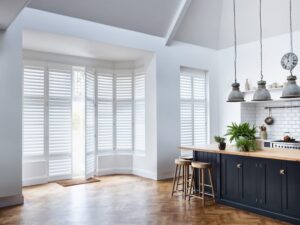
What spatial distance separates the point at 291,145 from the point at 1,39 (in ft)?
20.1

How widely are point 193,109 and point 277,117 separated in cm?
211

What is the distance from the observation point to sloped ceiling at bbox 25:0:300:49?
19.0 ft

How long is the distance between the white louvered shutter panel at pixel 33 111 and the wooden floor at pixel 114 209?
905mm

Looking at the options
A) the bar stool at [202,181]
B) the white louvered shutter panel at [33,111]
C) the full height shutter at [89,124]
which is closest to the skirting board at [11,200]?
the white louvered shutter panel at [33,111]

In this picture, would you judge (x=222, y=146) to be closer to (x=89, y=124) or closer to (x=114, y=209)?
(x=114, y=209)

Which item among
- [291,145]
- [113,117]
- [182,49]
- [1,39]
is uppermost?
[182,49]

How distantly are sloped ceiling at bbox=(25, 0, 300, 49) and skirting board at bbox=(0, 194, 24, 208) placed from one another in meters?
3.38

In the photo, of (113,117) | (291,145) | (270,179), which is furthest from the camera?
(113,117)

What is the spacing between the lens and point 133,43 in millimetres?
6664

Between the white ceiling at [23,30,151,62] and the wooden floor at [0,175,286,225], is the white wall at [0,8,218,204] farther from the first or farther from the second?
the wooden floor at [0,175,286,225]

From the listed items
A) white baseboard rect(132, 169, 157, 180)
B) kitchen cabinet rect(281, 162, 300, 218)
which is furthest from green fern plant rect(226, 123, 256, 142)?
white baseboard rect(132, 169, 157, 180)

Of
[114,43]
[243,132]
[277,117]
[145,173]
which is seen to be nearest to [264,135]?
[277,117]

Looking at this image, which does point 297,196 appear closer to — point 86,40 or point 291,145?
point 291,145

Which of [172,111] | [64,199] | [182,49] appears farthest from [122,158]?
[182,49]
